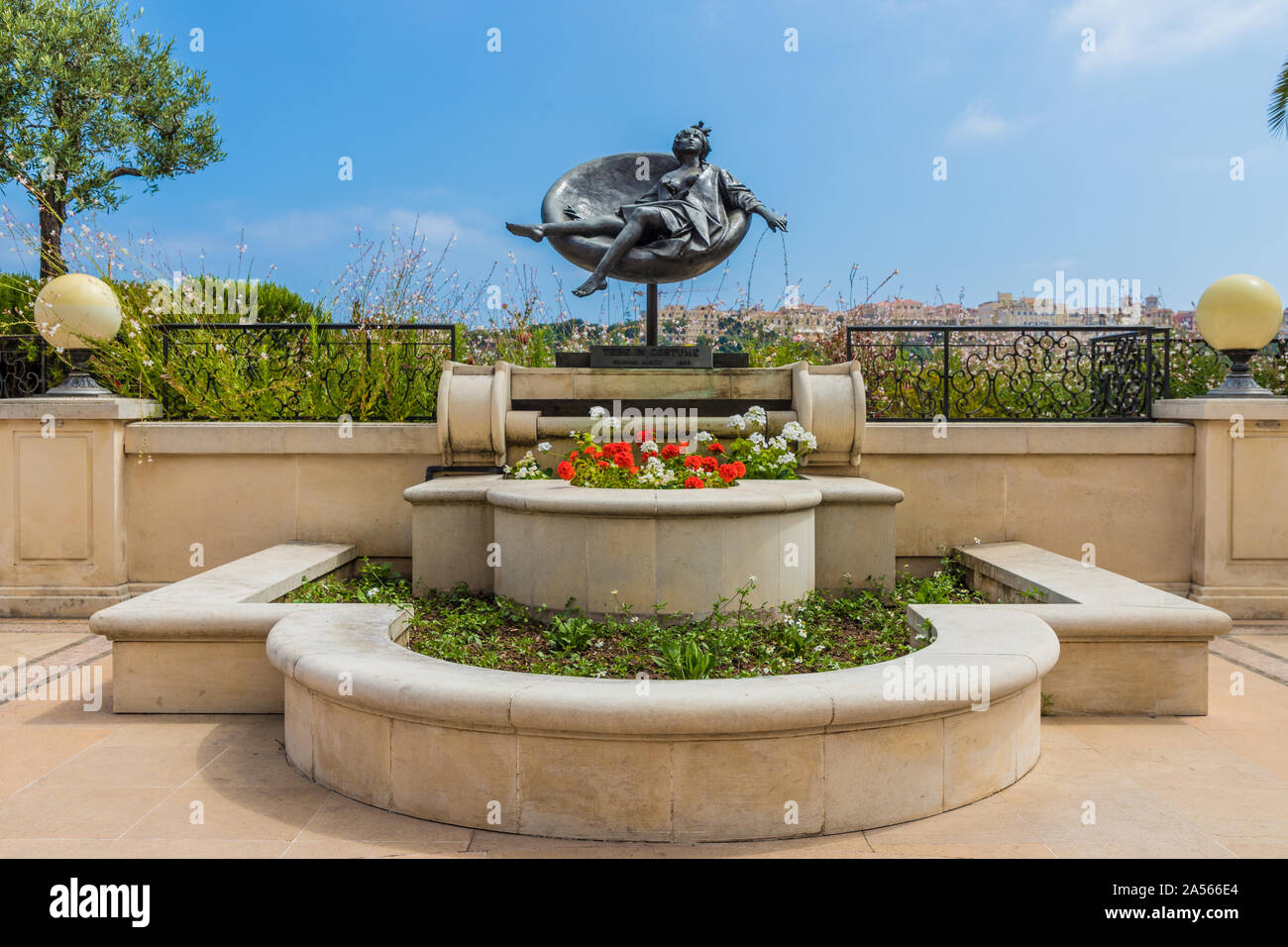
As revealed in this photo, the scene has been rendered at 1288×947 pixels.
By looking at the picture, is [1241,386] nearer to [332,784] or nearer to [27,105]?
[332,784]

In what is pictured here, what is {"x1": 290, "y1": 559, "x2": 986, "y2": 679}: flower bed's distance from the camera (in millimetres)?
4824

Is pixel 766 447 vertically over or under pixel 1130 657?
over

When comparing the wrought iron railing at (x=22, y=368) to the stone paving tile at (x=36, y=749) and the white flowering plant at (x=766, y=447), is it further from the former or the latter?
the white flowering plant at (x=766, y=447)

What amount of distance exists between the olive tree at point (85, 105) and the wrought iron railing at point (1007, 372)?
17.5 metres

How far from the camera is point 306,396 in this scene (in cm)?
880

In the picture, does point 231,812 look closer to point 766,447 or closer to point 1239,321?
point 766,447

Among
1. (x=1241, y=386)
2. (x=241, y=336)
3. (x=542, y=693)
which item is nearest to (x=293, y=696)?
(x=542, y=693)

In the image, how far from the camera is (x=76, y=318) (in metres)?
8.16

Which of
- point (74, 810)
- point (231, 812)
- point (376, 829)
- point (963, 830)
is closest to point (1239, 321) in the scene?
point (963, 830)

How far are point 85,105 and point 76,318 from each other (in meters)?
15.8

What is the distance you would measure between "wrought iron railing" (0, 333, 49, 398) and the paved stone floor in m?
4.60

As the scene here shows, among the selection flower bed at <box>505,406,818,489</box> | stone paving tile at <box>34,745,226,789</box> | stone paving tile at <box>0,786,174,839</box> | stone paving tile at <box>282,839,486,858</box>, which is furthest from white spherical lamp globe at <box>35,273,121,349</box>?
stone paving tile at <box>282,839,486,858</box>

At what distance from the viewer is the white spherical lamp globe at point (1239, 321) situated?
8.38m

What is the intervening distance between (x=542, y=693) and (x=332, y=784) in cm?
126
